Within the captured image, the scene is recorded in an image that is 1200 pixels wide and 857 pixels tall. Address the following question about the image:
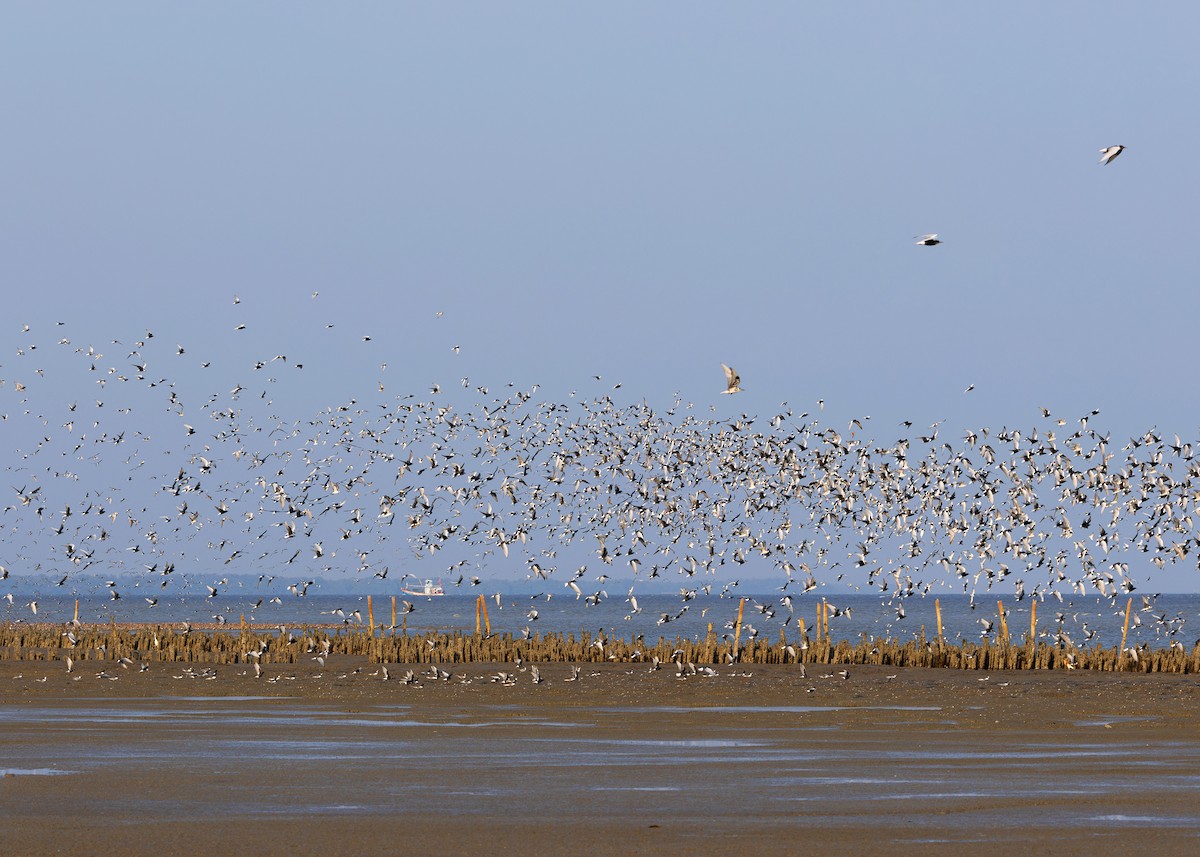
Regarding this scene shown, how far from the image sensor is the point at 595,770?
24344 millimetres

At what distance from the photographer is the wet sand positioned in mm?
17875

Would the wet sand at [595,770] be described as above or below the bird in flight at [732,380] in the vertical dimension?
below

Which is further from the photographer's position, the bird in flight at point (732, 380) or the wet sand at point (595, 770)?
the bird in flight at point (732, 380)

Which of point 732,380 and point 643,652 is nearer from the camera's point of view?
point 732,380

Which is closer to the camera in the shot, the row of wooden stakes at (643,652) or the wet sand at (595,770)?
the wet sand at (595,770)

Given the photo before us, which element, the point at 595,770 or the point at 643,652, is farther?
the point at 643,652

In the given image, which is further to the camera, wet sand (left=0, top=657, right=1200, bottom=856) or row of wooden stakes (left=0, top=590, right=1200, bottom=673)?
row of wooden stakes (left=0, top=590, right=1200, bottom=673)

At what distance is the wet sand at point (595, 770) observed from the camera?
17.9 meters

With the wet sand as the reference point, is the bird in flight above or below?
above

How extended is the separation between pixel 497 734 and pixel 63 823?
13.0m

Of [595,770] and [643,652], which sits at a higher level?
[643,652]

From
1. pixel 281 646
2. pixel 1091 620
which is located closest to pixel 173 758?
pixel 281 646

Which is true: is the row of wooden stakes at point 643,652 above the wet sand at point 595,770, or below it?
above

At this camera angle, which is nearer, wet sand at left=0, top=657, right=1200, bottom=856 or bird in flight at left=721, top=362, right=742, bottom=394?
wet sand at left=0, top=657, right=1200, bottom=856
